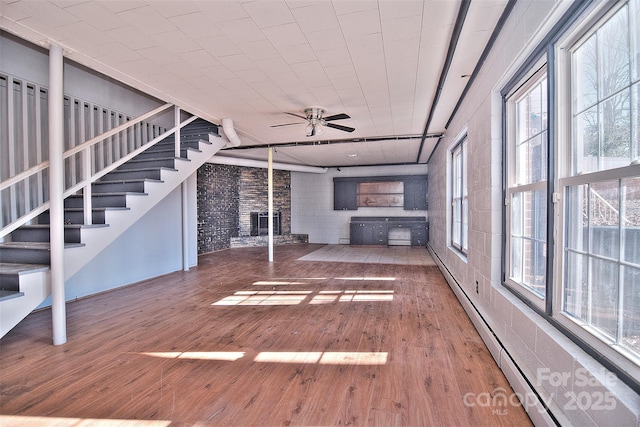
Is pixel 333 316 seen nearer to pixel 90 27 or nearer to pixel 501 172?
pixel 501 172

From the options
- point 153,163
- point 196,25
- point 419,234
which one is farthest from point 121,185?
point 419,234

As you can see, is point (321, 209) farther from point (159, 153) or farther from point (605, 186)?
point (605, 186)

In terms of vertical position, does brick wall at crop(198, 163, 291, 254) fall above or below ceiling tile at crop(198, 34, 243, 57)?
below

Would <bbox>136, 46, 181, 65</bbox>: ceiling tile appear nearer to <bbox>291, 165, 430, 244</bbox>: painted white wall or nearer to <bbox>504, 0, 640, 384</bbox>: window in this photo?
<bbox>504, 0, 640, 384</bbox>: window

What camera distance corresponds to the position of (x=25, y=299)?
2691 mm

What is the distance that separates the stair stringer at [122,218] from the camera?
3201mm

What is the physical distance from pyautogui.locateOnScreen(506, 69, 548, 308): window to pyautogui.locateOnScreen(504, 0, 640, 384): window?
0.02 metres

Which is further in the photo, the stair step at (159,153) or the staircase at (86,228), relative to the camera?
the stair step at (159,153)

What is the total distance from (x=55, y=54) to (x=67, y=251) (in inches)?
73.2

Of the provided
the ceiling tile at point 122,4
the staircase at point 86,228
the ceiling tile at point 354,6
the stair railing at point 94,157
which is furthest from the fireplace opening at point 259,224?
the ceiling tile at point 354,6

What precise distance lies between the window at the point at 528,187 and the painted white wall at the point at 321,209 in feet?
27.1

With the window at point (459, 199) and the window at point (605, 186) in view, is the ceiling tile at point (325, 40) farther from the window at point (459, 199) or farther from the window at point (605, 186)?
the window at point (459, 199)

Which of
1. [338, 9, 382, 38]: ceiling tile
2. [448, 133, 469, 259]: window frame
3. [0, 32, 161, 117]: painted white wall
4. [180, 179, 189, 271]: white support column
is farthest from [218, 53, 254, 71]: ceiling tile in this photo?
[180, 179, 189, 271]: white support column

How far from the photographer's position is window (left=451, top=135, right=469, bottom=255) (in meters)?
4.68
